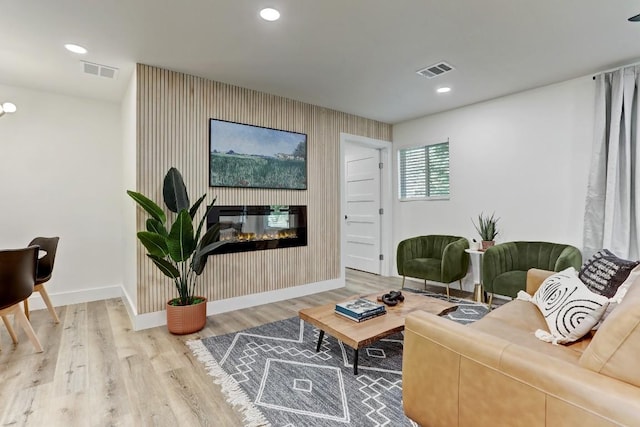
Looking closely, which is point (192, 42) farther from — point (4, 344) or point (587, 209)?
point (587, 209)

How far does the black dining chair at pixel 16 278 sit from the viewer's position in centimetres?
223

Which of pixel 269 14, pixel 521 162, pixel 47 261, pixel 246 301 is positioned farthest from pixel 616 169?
pixel 47 261

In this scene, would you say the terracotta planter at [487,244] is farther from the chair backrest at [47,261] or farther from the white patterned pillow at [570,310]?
the chair backrest at [47,261]

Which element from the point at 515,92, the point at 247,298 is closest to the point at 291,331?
the point at 247,298

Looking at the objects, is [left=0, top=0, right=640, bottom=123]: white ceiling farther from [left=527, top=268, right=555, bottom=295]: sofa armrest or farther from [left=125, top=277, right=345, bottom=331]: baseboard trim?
[left=125, top=277, right=345, bottom=331]: baseboard trim

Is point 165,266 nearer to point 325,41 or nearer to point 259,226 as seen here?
point 259,226

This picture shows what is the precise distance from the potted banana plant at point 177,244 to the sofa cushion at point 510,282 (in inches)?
113

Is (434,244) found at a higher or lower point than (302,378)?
higher

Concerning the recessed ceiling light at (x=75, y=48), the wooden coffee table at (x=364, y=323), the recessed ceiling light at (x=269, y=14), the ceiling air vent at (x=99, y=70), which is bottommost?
the wooden coffee table at (x=364, y=323)

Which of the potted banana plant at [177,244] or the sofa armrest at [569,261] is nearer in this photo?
the potted banana plant at [177,244]

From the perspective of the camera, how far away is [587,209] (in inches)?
125

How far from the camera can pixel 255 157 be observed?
369cm

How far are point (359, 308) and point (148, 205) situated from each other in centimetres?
200

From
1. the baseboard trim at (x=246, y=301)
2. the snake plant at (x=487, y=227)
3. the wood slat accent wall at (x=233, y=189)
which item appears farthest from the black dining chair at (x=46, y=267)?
the snake plant at (x=487, y=227)
